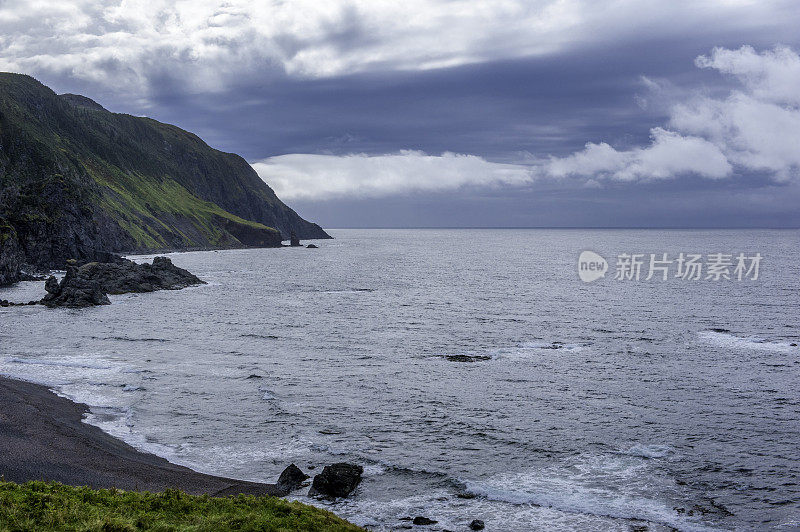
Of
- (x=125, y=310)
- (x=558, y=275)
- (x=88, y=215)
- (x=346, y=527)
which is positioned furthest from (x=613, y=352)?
(x=88, y=215)

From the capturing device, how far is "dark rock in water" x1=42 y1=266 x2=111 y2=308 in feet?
269

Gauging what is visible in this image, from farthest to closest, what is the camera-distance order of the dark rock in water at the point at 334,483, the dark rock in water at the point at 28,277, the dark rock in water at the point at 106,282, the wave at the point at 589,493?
the dark rock in water at the point at 28,277 < the dark rock in water at the point at 106,282 < the dark rock in water at the point at 334,483 < the wave at the point at 589,493

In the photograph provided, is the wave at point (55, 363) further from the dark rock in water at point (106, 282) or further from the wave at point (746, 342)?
the wave at point (746, 342)

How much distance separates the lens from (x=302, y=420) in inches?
1348

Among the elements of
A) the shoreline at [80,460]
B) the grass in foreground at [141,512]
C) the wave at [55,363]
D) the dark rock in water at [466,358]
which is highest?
the grass in foreground at [141,512]

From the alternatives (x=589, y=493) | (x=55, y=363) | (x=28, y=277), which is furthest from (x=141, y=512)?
(x=28, y=277)

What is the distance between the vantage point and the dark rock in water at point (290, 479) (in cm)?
2416

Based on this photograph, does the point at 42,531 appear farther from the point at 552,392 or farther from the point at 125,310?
the point at 125,310

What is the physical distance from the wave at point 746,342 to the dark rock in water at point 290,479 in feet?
153

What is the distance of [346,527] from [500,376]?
28.1 meters

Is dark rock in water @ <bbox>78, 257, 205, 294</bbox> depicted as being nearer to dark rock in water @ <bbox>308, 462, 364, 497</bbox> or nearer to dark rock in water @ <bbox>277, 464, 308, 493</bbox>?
dark rock in water @ <bbox>277, 464, 308, 493</bbox>

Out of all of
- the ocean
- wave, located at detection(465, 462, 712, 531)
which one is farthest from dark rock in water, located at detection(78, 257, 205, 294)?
wave, located at detection(465, 462, 712, 531)

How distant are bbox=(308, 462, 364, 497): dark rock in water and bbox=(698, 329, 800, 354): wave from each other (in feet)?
149

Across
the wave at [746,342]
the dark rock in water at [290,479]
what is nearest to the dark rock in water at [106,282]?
the dark rock in water at [290,479]
